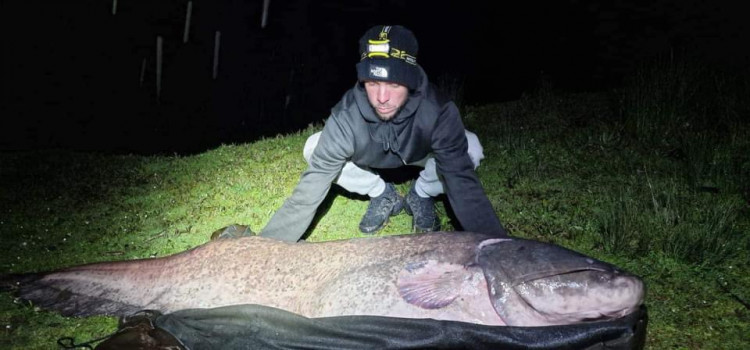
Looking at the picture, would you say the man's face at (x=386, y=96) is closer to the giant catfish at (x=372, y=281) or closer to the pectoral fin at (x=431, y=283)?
the giant catfish at (x=372, y=281)

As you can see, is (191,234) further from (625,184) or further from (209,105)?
(209,105)

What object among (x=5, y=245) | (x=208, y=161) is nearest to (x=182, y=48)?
(x=208, y=161)

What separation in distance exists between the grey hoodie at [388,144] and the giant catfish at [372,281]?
1.22ft

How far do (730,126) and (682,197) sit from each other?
2333 mm

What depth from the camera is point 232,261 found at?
388 cm

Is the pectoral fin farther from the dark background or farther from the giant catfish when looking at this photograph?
the dark background

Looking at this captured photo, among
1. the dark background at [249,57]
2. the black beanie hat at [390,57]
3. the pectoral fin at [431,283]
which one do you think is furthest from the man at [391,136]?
the dark background at [249,57]

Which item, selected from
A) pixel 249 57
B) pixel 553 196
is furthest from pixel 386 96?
pixel 249 57

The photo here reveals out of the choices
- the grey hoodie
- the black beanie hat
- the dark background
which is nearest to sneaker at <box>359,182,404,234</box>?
the grey hoodie

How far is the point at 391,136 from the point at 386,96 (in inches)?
18.9

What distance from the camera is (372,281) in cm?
343

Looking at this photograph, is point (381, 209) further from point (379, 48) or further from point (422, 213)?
point (379, 48)

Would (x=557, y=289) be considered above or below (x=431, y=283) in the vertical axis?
above

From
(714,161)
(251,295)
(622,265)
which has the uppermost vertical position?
(714,161)
